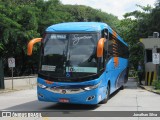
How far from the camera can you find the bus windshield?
1452 cm

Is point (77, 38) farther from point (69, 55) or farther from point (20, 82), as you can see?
point (20, 82)

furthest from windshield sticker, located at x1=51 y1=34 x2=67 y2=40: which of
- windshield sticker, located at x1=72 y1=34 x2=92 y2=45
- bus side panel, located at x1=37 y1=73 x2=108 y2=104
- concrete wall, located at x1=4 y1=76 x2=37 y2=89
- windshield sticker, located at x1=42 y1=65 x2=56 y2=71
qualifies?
concrete wall, located at x1=4 y1=76 x2=37 y2=89

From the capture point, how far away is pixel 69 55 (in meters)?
14.7

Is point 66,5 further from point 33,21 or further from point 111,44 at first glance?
point 111,44

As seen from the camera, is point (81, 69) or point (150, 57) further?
point (150, 57)

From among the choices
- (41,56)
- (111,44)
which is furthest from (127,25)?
(41,56)

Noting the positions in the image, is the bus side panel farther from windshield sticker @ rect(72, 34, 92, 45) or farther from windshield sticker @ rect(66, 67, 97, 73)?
windshield sticker @ rect(72, 34, 92, 45)

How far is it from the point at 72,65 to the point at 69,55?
437mm

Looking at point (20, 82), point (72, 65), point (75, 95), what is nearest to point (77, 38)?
point (72, 65)

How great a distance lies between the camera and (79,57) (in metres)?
14.7

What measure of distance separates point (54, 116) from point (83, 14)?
62.0 meters

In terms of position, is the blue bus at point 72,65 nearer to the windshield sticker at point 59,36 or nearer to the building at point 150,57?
the windshield sticker at point 59,36

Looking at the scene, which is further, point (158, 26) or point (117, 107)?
point (158, 26)

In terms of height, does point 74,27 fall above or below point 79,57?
above
